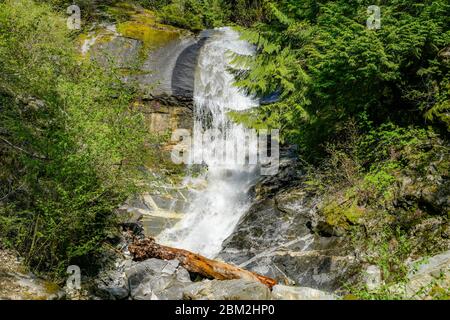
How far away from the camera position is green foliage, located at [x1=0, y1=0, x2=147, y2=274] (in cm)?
625

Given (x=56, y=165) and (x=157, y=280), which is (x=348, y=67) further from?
(x=56, y=165)

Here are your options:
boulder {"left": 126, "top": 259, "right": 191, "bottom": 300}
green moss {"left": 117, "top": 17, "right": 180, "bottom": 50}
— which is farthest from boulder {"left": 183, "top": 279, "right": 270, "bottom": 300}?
green moss {"left": 117, "top": 17, "right": 180, "bottom": 50}

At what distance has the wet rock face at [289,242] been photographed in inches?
304

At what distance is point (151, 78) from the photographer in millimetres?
16250

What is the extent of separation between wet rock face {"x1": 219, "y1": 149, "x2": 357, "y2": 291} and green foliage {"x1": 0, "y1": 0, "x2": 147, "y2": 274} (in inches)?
133

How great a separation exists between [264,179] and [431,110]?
18.6ft

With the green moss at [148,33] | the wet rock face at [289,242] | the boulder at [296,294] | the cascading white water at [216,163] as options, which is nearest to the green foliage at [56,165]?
the boulder at [296,294]

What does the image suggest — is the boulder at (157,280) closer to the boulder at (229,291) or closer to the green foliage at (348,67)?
the boulder at (229,291)

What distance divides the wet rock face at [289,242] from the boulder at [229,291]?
86.8 inches

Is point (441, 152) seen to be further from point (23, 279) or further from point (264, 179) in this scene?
point (23, 279)
